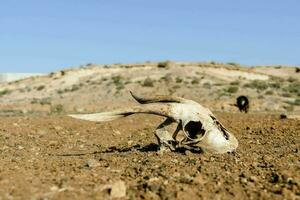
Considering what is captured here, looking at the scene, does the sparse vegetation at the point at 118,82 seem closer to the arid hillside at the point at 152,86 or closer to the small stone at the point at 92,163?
the arid hillside at the point at 152,86

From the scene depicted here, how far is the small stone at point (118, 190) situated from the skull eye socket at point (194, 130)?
318cm

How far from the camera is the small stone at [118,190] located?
6.32m

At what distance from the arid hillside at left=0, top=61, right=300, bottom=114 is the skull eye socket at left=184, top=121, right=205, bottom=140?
1964cm

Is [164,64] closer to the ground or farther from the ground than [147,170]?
closer to the ground

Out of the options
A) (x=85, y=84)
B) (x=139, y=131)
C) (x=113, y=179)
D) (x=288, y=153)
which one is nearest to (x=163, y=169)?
(x=113, y=179)

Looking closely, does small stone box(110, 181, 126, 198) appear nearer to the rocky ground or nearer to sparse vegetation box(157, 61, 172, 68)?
the rocky ground

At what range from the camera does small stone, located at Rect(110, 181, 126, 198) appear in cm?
632

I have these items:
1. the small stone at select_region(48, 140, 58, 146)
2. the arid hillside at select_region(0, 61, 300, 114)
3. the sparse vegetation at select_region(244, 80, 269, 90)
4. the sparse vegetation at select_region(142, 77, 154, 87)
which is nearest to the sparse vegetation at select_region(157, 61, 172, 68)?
the arid hillside at select_region(0, 61, 300, 114)

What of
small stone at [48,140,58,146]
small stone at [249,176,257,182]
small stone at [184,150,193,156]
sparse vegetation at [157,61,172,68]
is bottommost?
sparse vegetation at [157,61,172,68]

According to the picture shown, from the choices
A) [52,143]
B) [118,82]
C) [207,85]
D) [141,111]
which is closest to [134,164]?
[141,111]

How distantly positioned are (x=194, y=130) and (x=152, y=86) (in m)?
32.5

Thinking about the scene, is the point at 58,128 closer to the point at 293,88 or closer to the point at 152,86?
the point at 152,86

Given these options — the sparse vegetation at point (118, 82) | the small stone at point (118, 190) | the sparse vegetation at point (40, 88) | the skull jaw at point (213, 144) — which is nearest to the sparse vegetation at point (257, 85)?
the sparse vegetation at point (118, 82)

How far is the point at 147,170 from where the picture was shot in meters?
7.64
